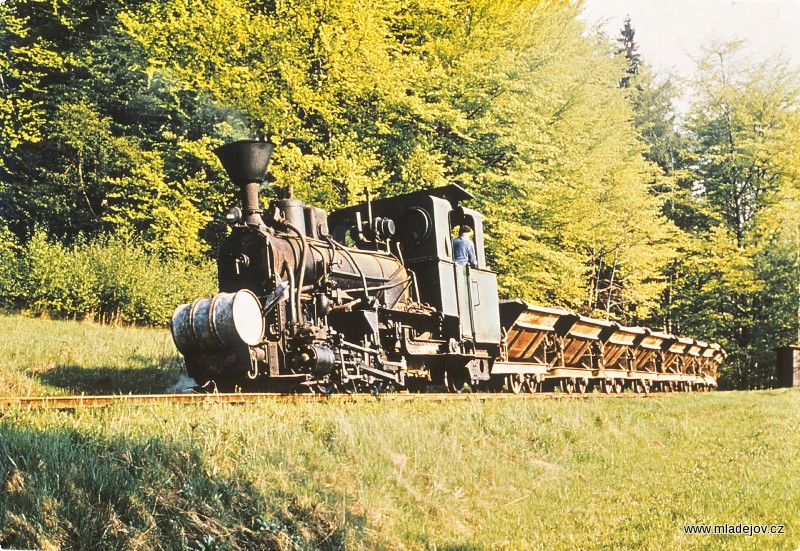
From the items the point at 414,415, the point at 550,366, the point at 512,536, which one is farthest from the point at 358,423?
the point at 550,366

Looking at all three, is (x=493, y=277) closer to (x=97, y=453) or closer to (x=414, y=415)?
(x=414, y=415)

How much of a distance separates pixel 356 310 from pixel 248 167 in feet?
8.47

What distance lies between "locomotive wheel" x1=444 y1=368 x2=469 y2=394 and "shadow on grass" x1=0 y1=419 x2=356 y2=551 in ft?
26.0

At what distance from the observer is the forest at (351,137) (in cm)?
1692

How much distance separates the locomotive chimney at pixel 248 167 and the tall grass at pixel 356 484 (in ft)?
9.57

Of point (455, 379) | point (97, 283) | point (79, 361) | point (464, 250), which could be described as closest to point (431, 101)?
point (464, 250)

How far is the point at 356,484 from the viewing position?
5.84 metres

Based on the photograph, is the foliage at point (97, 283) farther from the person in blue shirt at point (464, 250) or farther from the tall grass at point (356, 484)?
the tall grass at point (356, 484)

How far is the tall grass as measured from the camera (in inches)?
185

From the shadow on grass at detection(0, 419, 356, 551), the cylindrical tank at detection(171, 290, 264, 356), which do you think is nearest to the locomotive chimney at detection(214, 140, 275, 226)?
the cylindrical tank at detection(171, 290, 264, 356)

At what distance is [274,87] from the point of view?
54.4ft

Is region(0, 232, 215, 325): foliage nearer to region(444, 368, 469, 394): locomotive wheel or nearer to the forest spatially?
the forest

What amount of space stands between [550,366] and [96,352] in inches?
383

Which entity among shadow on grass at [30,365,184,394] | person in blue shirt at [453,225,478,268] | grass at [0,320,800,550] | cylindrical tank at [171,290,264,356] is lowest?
grass at [0,320,800,550]
